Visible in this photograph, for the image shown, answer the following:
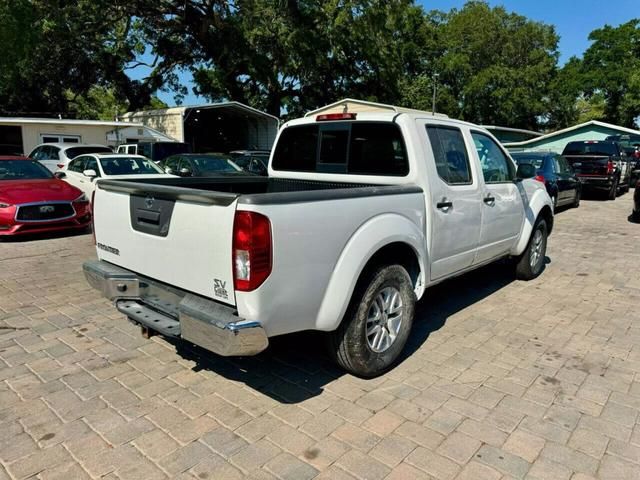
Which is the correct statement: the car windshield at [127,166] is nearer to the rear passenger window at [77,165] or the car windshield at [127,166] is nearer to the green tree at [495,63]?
the rear passenger window at [77,165]

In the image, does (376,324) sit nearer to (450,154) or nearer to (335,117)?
(450,154)

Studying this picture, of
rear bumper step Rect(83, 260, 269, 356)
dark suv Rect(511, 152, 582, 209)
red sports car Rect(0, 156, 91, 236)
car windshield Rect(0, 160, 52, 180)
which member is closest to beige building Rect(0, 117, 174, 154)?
car windshield Rect(0, 160, 52, 180)

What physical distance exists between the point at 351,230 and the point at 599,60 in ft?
173

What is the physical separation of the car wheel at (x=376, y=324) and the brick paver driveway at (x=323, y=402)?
0.58 ft

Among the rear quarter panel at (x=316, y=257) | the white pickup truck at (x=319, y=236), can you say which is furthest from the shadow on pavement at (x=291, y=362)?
the rear quarter panel at (x=316, y=257)

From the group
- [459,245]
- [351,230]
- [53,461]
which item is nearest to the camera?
[53,461]

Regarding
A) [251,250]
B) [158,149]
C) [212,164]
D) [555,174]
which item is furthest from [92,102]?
[251,250]

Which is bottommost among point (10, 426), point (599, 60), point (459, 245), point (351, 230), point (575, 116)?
point (10, 426)

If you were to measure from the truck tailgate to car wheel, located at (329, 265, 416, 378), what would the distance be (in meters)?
0.97

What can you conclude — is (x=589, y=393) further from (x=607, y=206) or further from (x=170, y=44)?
(x=170, y=44)

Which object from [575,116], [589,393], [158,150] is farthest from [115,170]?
[575,116]

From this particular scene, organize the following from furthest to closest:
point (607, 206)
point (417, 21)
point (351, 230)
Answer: point (417, 21), point (607, 206), point (351, 230)

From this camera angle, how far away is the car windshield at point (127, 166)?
35.1 ft

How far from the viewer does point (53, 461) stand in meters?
2.65
